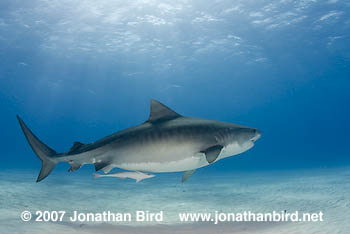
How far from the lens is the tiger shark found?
4.00 metres

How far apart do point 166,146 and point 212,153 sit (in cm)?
74

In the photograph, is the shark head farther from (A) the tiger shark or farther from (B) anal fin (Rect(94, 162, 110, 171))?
(B) anal fin (Rect(94, 162, 110, 171))

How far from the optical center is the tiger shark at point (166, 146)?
3998 mm

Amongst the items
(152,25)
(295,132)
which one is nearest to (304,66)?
(152,25)

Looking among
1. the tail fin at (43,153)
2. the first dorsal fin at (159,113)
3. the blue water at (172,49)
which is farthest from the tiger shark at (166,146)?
the blue water at (172,49)

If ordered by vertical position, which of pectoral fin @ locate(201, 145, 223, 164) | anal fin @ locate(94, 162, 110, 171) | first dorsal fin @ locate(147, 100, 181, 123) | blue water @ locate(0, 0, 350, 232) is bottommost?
anal fin @ locate(94, 162, 110, 171)

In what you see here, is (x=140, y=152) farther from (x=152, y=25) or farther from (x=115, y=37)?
(x=115, y=37)

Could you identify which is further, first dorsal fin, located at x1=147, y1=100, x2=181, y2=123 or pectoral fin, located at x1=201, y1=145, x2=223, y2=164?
first dorsal fin, located at x1=147, y1=100, x2=181, y2=123

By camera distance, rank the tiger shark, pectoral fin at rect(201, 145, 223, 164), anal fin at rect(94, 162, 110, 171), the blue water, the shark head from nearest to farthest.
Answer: pectoral fin at rect(201, 145, 223, 164) → the tiger shark → anal fin at rect(94, 162, 110, 171) → the shark head → the blue water

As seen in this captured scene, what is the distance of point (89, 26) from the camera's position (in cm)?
2745

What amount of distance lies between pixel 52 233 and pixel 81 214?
8.57 ft

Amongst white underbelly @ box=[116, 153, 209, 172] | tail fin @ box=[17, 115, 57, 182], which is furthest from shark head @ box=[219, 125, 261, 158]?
tail fin @ box=[17, 115, 57, 182]

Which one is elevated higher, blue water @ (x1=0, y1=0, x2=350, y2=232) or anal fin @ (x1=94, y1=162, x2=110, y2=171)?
blue water @ (x1=0, y1=0, x2=350, y2=232)

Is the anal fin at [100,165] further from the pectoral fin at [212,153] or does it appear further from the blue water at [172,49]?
the blue water at [172,49]
